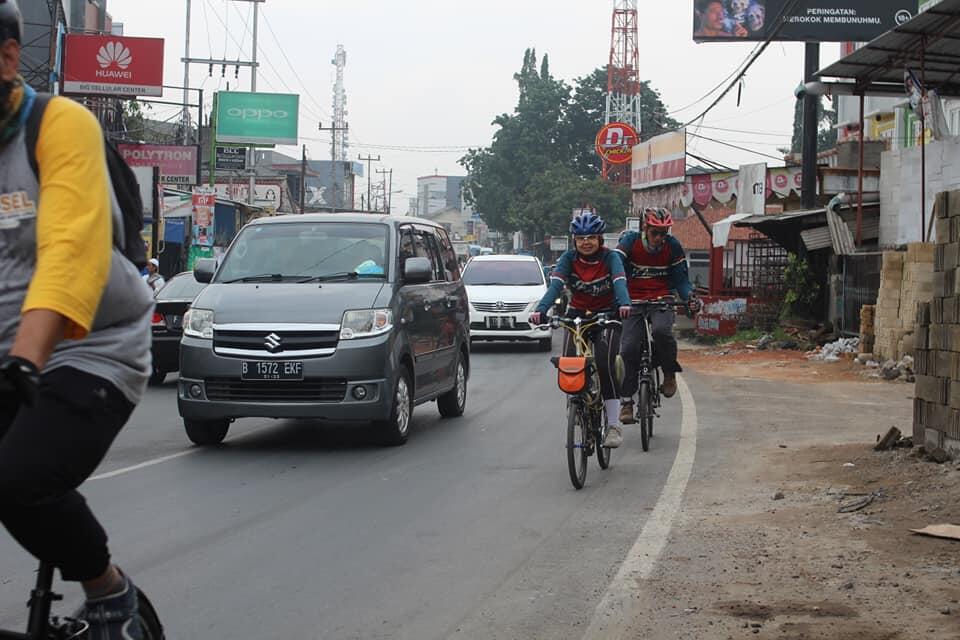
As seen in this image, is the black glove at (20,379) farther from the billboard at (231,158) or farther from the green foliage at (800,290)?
the billboard at (231,158)

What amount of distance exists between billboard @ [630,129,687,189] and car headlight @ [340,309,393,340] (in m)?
30.7

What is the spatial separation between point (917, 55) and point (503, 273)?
943cm

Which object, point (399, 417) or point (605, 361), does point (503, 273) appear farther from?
point (605, 361)

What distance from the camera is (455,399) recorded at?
12477 millimetres

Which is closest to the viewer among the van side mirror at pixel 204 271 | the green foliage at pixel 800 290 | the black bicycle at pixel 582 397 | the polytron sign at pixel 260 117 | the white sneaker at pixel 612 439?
the black bicycle at pixel 582 397

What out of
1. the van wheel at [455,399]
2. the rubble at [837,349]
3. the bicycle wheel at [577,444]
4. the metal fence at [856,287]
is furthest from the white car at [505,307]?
the bicycle wheel at [577,444]

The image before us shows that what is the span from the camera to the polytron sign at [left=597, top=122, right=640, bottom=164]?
2024 inches

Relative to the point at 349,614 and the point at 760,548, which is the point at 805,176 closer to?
the point at 760,548

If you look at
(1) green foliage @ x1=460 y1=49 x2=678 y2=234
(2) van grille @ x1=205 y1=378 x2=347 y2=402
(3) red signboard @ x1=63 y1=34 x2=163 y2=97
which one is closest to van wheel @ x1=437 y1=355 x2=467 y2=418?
(2) van grille @ x1=205 y1=378 x2=347 y2=402

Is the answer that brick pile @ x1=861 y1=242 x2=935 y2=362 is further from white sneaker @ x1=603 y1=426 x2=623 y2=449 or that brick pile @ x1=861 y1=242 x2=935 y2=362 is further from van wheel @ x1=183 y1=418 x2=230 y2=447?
van wheel @ x1=183 y1=418 x2=230 y2=447

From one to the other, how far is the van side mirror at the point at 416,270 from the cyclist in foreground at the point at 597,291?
1.51 m

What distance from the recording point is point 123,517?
7.16m

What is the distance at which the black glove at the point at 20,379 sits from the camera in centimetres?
232

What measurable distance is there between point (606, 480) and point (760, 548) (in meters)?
2.46
